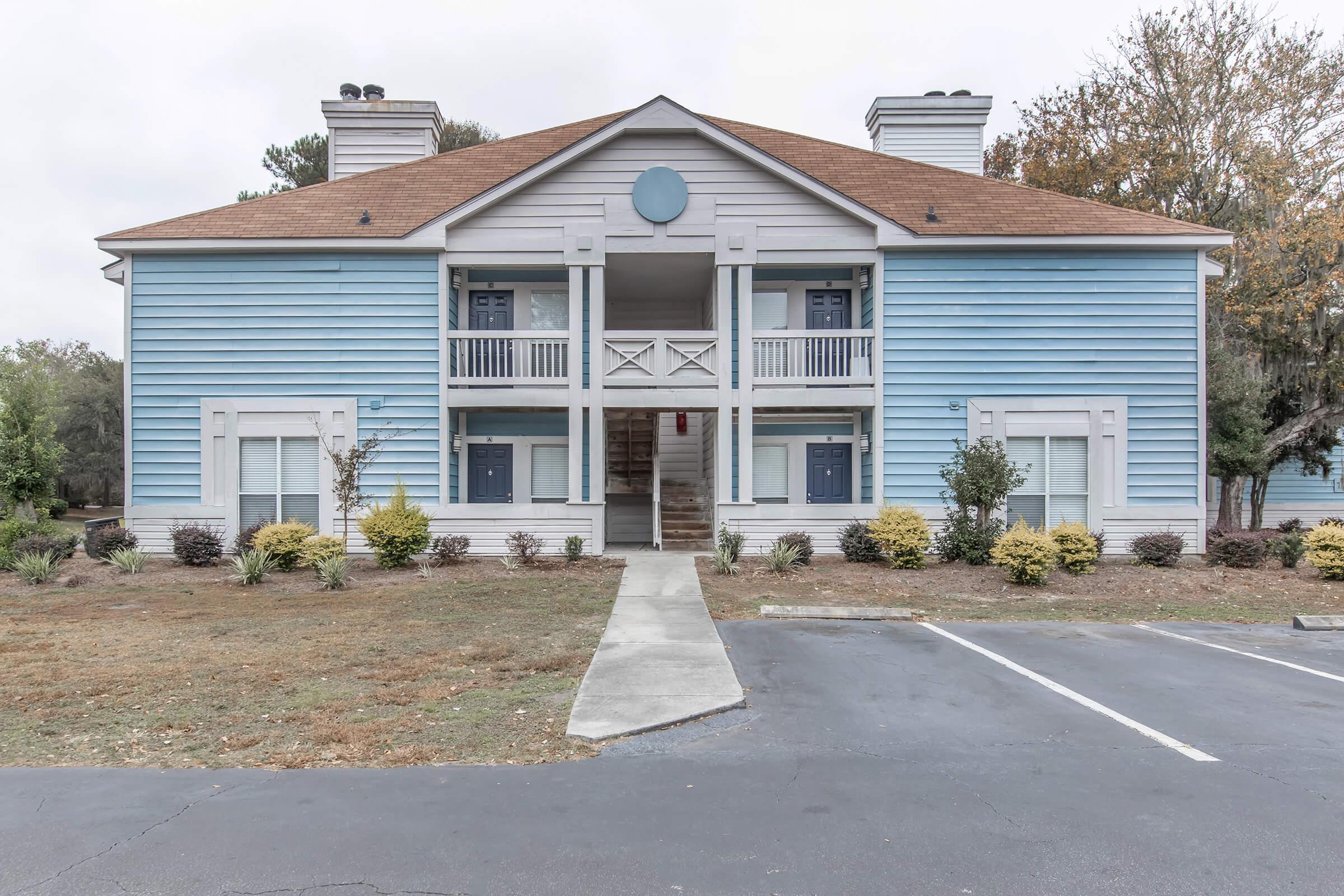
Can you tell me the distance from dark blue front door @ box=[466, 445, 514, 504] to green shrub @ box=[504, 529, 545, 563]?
6.12ft

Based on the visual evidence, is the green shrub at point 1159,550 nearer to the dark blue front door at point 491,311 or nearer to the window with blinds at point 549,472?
the window with blinds at point 549,472

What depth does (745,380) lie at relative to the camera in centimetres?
1482

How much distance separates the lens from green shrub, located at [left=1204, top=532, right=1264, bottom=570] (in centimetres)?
1331

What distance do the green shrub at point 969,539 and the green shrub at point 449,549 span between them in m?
8.74

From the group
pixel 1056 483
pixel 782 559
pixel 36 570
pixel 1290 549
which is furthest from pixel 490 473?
pixel 1290 549

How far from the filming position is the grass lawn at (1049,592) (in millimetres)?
10141

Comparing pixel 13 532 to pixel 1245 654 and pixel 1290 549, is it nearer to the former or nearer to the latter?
pixel 1245 654

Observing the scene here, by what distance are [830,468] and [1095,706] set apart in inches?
416

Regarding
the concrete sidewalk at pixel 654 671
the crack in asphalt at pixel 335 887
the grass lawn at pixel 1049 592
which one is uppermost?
the crack in asphalt at pixel 335 887

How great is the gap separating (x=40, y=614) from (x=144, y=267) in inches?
310

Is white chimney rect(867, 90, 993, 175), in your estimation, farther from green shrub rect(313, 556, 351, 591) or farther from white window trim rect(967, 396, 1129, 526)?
green shrub rect(313, 556, 351, 591)

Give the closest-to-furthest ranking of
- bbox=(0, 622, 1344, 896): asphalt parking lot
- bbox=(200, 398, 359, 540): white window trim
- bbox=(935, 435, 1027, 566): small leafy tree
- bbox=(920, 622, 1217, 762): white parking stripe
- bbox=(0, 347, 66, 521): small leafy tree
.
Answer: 1. bbox=(0, 622, 1344, 896): asphalt parking lot
2. bbox=(920, 622, 1217, 762): white parking stripe
3. bbox=(935, 435, 1027, 566): small leafy tree
4. bbox=(0, 347, 66, 521): small leafy tree
5. bbox=(200, 398, 359, 540): white window trim

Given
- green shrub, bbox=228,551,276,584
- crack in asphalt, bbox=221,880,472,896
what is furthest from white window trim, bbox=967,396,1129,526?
crack in asphalt, bbox=221,880,472,896

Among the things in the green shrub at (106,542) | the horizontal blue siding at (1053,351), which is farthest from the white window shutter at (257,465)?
the horizontal blue siding at (1053,351)
